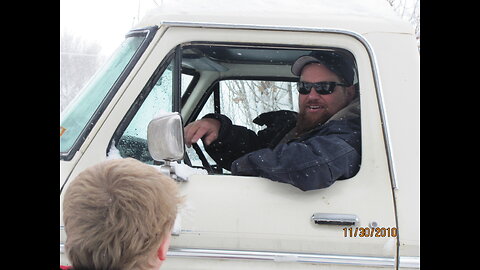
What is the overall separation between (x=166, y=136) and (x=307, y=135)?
32.7 inches

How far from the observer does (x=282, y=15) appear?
2215mm

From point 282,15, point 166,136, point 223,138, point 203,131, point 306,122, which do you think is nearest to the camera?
point 166,136

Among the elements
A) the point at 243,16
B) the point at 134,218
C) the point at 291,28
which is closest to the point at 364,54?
the point at 291,28

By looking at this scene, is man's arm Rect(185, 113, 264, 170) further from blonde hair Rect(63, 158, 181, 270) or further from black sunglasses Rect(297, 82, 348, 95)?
blonde hair Rect(63, 158, 181, 270)

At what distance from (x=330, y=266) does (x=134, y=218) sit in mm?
940

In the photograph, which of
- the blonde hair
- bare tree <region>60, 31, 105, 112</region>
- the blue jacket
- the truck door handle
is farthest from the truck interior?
bare tree <region>60, 31, 105, 112</region>

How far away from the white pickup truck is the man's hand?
50cm

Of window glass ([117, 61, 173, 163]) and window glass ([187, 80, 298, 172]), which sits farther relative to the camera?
window glass ([187, 80, 298, 172])

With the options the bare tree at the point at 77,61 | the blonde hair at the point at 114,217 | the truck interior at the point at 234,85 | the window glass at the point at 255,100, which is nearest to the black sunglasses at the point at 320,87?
the truck interior at the point at 234,85

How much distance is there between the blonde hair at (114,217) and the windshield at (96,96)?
85 cm

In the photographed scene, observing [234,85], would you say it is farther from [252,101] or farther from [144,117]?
[144,117]

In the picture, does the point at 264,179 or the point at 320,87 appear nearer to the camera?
the point at 264,179

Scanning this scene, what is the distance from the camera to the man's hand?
280 centimetres
